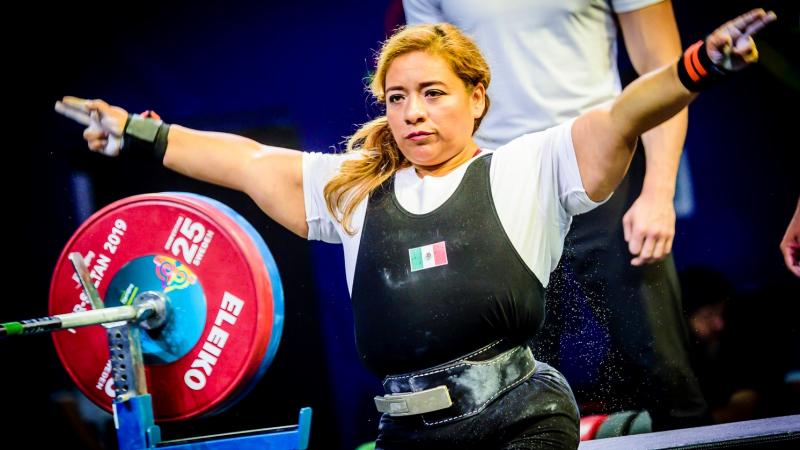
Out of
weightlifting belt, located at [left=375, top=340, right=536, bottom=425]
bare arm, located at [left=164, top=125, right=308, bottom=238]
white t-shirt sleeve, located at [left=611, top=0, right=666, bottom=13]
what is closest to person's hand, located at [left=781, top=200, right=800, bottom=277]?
white t-shirt sleeve, located at [left=611, top=0, right=666, bottom=13]

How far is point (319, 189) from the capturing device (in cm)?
270

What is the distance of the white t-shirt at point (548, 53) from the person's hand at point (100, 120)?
4.49 feet

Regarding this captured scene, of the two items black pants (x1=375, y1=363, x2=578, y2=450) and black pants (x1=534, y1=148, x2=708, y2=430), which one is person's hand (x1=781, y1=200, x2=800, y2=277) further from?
black pants (x1=375, y1=363, x2=578, y2=450)

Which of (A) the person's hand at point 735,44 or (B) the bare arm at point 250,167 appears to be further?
(B) the bare arm at point 250,167

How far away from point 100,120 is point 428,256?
139cm

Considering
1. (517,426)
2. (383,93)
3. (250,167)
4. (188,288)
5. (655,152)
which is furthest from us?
(655,152)

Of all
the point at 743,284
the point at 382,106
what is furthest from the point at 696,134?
the point at 382,106

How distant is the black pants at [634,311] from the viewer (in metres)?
3.26

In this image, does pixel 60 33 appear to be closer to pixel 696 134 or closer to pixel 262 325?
pixel 262 325

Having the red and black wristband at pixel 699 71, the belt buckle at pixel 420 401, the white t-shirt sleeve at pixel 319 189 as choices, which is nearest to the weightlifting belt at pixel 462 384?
the belt buckle at pixel 420 401

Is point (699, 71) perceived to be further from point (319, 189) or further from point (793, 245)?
point (793, 245)

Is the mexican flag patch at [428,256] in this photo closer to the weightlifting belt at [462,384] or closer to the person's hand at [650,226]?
the weightlifting belt at [462,384]

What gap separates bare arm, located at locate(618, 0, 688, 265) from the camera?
3.06 meters

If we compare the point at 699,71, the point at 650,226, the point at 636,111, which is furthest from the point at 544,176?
the point at 650,226
